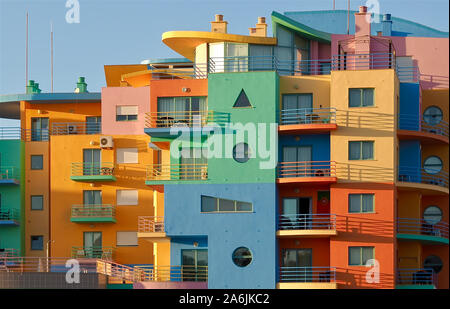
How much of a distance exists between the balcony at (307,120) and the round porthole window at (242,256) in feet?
23.9

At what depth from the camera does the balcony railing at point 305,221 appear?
71.9 meters

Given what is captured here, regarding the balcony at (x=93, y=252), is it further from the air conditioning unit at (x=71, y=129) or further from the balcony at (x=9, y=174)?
the air conditioning unit at (x=71, y=129)

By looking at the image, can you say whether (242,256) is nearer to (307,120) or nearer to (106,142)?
(307,120)

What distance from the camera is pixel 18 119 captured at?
97.9m

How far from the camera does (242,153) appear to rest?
240 feet

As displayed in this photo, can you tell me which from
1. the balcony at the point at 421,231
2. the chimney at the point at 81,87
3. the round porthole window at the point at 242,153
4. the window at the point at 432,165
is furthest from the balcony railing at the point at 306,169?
the chimney at the point at 81,87

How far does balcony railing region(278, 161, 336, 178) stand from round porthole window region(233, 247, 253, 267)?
4819 mm

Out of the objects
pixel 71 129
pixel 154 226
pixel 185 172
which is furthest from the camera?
pixel 71 129

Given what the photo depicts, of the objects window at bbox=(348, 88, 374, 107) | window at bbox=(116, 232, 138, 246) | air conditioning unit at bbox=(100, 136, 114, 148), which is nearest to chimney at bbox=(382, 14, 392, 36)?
window at bbox=(348, 88, 374, 107)

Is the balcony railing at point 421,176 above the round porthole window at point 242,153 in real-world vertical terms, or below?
below

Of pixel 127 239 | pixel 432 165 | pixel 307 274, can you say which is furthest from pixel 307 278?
pixel 127 239

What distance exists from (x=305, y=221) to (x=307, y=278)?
131 inches

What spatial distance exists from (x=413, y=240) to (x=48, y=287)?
21962 millimetres
